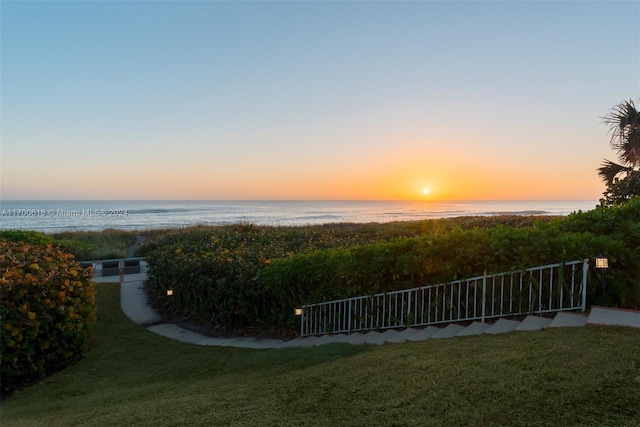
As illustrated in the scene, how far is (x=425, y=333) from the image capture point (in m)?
5.65

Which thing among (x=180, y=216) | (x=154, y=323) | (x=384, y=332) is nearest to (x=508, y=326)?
(x=384, y=332)

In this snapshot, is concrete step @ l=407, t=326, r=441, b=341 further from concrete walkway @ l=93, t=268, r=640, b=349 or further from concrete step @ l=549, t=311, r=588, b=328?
concrete step @ l=549, t=311, r=588, b=328

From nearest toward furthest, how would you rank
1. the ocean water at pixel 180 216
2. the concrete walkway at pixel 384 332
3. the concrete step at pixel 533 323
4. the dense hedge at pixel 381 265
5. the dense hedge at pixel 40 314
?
the concrete walkway at pixel 384 332
the concrete step at pixel 533 323
the dense hedge at pixel 381 265
the dense hedge at pixel 40 314
the ocean water at pixel 180 216

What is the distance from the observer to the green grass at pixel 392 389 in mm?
2637

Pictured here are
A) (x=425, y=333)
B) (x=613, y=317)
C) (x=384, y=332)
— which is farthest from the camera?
(x=384, y=332)

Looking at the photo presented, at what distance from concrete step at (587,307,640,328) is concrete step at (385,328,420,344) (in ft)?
7.13

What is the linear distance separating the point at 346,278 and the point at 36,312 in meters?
4.65

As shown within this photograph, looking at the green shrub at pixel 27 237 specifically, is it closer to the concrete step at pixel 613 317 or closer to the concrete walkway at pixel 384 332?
the concrete walkway at pixel 384 332

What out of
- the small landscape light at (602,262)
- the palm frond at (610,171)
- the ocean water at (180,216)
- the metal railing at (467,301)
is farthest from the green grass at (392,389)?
the ocean water at (180,216)

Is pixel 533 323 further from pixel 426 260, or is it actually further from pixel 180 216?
pixel 180 216

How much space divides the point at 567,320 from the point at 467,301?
1.29 m

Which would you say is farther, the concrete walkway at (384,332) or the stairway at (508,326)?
the concrete walkway at (384,332)

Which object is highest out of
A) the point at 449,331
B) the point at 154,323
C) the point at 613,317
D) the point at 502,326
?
the point at 613,317

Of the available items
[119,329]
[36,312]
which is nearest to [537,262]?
[36,312]
